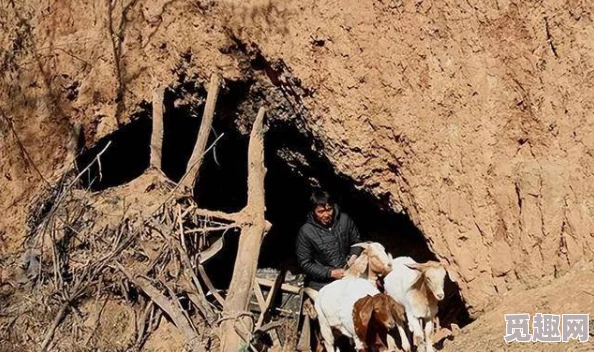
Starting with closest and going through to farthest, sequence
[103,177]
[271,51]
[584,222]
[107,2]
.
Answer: [584,222], [271,51], [107,2], [103,177]

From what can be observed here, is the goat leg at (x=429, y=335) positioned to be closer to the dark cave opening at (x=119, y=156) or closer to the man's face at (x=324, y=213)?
the man's face at (x=324, y=213)

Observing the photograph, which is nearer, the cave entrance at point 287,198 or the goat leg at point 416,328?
the goat leg at point 416,328

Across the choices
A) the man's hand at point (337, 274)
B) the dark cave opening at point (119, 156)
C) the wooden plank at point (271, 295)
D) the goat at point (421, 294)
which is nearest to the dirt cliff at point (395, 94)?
the dark cave opening at point (119, 156)

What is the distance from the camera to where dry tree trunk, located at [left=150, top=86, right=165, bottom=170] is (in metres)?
8.02

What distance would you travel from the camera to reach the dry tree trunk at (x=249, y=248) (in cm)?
714

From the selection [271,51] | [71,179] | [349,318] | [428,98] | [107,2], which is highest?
[107,2]

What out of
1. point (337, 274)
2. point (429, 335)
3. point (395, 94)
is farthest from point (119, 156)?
point (429, 335)

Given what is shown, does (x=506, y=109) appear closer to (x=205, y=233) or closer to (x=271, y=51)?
(x=271, y=51)

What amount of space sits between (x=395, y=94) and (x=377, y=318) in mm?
1826

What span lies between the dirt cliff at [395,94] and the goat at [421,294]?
27 centimetres

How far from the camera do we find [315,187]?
860 centimetres

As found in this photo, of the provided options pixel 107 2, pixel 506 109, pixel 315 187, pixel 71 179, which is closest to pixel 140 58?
pixel 107 2

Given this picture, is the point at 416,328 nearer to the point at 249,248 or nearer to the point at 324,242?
the point at 324,242

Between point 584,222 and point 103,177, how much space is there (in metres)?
4.87
